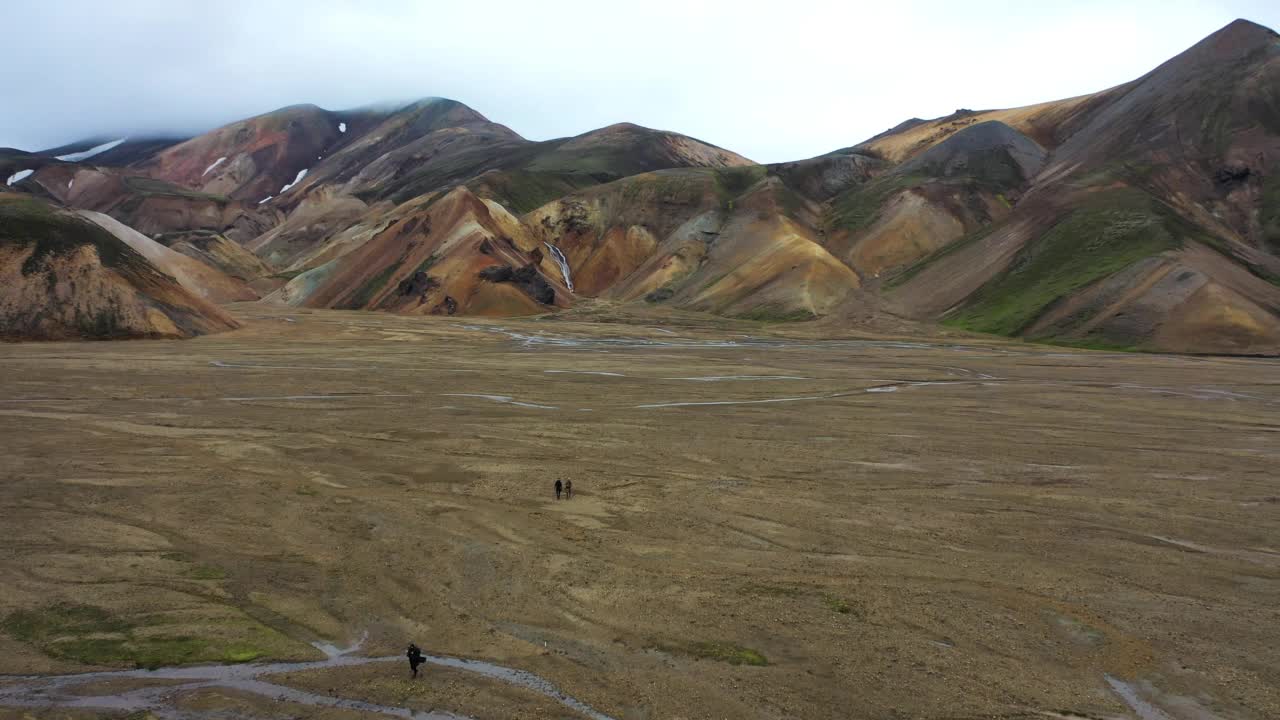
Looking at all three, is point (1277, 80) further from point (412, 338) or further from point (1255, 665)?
point (1255, 665)

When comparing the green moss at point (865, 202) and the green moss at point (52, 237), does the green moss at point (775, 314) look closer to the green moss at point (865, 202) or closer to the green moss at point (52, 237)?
the green moss at point (865, 202)

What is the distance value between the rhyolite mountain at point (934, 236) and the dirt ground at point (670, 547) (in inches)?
2023

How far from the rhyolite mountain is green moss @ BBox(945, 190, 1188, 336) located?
0.96 ft

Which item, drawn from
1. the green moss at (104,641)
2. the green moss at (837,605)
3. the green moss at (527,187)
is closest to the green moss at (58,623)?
the green moss at (104,641)

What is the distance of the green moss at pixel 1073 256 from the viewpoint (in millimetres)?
84250

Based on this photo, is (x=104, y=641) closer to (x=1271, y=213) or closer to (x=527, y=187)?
(x=1271, y=213)

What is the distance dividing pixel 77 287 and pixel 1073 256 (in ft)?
293

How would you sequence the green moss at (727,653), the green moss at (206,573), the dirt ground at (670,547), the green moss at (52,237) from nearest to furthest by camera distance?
the dirt ground at (670,547), the green moss at (727,653), the green moss at (206,573), the green moss at (52,237)

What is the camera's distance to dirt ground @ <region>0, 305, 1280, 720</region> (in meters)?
11.8

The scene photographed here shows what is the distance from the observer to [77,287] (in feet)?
217

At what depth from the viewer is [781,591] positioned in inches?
577

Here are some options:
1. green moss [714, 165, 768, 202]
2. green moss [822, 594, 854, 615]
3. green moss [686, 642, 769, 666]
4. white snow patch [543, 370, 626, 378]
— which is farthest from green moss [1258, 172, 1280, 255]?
green moss [686, 642, 769, 666]

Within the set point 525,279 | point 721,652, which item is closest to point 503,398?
point 721,652

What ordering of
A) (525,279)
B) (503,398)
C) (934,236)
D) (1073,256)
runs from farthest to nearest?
(934,236) → (525,279) → (1073,256) → (503,398)
